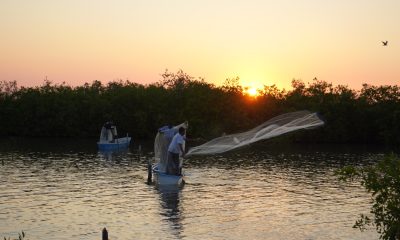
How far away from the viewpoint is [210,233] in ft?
62.8

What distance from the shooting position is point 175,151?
28.8 metres

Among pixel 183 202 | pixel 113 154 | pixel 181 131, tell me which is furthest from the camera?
pixel 113 154

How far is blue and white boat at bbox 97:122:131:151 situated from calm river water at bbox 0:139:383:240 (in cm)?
1280

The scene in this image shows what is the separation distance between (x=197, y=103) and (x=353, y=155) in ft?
112

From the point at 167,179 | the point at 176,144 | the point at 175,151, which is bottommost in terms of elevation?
the point at 167,179

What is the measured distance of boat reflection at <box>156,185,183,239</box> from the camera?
20047 millimetres

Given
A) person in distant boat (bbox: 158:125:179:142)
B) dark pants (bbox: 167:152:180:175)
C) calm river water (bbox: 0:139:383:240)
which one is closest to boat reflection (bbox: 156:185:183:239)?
calm river water (bbox: 0:139:383:240)

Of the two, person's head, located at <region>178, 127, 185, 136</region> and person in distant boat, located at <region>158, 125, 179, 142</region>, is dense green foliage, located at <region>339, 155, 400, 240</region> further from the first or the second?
person in distant boat, located at <region>158, 125, 179, 142</region>

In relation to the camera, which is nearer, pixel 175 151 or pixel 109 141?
pixel 175 151

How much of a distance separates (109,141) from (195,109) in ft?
94.2

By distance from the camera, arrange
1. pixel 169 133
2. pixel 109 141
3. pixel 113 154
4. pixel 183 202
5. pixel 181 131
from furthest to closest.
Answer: pixel 109 141, pixel 113 154, pixel 169 133, pixel 181 131, pixel 183 202

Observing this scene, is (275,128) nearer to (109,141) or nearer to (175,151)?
(175,151)

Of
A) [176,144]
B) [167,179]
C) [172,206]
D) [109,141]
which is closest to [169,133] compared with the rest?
[176,144]

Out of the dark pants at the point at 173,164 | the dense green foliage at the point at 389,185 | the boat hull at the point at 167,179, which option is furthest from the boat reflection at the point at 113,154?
the dense green foliage at the point at 389,185
